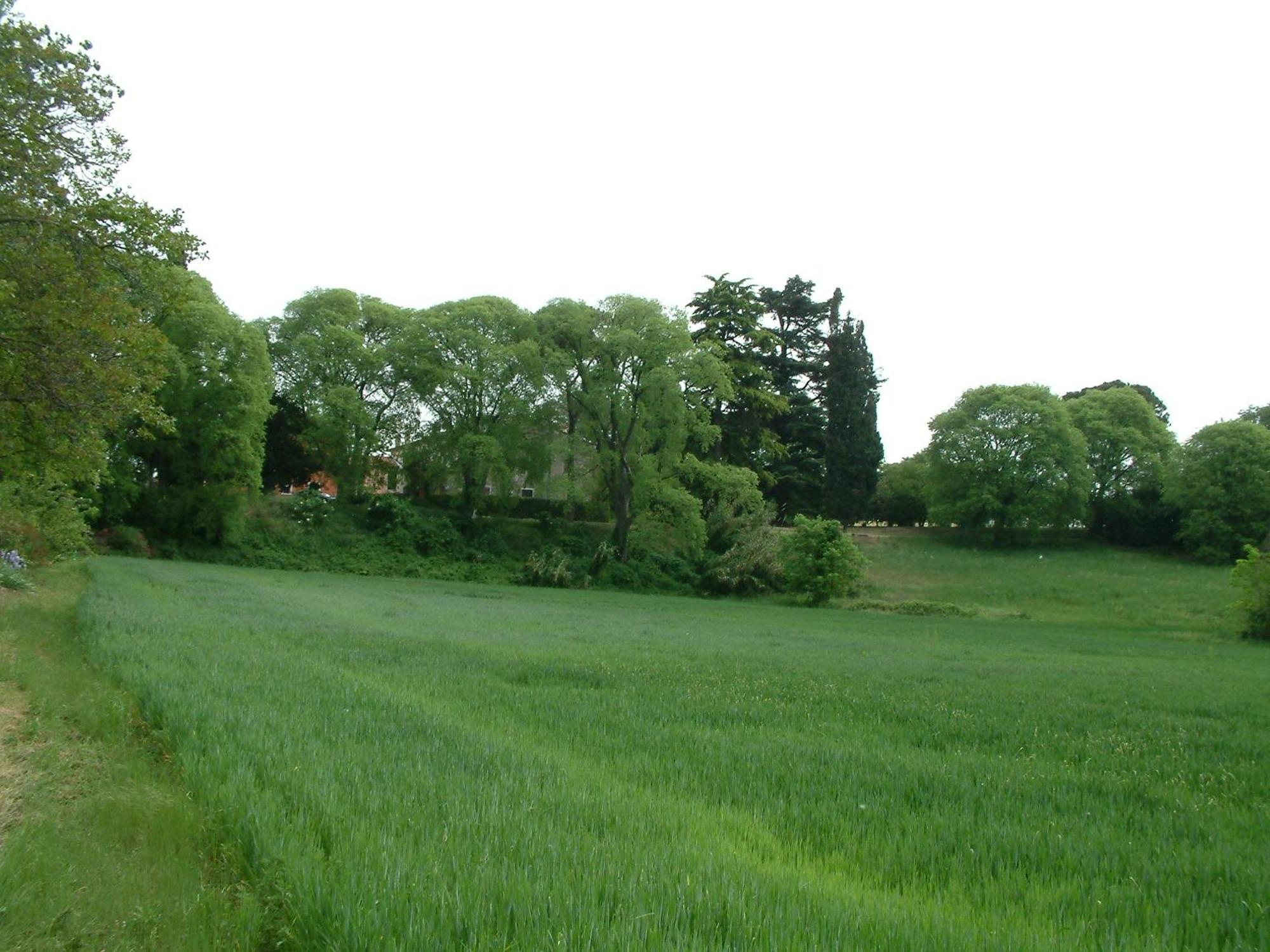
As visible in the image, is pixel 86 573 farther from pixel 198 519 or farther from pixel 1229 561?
pixel 1229 561

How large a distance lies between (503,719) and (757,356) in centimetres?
5430

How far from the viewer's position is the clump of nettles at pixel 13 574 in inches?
688

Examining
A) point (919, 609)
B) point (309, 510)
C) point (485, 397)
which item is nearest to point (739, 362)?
point (485, 397)

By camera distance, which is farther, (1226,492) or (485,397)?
(1226,492)

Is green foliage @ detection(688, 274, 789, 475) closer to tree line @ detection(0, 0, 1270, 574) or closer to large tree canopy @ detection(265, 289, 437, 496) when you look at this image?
tree line @ detection(0, 0, 1270, 574)

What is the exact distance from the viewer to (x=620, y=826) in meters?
4.60

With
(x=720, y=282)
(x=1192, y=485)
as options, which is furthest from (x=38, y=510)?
(x=1192, y=485)

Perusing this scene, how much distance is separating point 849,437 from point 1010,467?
10.8 meters

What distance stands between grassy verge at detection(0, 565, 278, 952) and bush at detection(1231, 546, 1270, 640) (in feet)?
117

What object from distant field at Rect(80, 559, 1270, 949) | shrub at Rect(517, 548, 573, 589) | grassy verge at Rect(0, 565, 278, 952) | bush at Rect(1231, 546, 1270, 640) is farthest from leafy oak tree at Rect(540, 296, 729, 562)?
grassy verge at Rect(0, 565, 278, 952)

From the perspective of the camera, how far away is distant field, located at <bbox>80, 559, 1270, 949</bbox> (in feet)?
11.3

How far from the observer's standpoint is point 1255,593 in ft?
99.9

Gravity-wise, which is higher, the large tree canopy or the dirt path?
the large tree canopy

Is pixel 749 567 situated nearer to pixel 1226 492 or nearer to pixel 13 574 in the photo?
pixel 1226 492
